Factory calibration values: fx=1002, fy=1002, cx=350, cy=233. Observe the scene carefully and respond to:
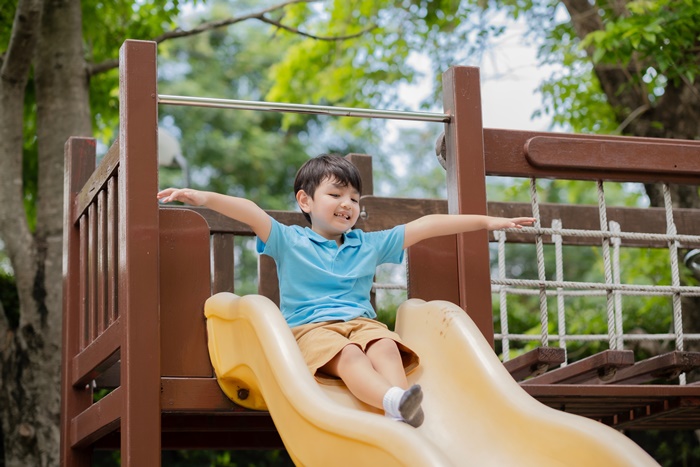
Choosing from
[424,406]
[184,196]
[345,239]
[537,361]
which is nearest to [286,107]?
[345,239]

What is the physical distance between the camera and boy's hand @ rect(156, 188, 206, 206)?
318 centimetres

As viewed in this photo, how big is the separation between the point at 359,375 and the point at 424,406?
31 cm

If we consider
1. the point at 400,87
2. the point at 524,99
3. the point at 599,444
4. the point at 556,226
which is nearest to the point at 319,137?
the point at 524,99

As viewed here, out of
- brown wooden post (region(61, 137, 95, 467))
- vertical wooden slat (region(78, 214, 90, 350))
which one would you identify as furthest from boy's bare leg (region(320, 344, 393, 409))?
brown wooden post (region(61, 137, 95, 467))

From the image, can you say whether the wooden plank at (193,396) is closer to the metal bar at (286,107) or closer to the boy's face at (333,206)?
the boy's face at (333,206)

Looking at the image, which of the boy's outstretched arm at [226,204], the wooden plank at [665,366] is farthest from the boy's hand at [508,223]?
the wooden plank at [665,366]

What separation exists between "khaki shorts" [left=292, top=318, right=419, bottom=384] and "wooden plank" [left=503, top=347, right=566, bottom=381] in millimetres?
590

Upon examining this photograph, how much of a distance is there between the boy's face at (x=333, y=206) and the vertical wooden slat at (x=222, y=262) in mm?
1533

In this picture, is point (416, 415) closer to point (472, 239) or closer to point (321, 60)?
point (472, 239)

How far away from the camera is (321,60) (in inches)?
380

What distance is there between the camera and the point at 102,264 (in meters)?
3.95

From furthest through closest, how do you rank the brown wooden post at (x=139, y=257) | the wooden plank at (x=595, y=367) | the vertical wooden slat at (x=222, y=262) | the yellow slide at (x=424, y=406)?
the vertical wooden slat at (x=222, y=262) → the wooden plank at (x=595, y=367) → the brown wooden post at (x=139, y=257) → the yellow slide at (x=424, y=406)

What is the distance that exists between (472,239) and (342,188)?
0.56m

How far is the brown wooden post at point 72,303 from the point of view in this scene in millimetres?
4512
